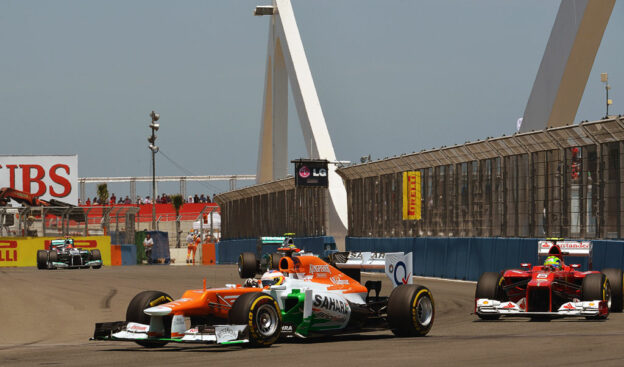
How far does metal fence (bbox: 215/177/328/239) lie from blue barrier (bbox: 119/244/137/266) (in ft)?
18.9

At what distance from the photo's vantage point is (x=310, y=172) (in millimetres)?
42375

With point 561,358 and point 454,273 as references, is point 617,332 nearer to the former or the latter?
point 561,358

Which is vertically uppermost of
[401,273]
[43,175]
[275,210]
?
[43,175]

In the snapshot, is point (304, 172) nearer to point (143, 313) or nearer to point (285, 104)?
point (285, 104)

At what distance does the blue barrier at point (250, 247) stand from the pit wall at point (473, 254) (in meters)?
4.37

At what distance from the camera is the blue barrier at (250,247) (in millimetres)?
39219

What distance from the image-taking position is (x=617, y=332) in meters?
11.9

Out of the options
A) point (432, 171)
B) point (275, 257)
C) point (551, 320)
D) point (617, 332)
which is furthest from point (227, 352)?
point (432, 171)

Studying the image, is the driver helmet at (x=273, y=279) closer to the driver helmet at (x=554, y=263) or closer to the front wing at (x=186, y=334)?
the front wing at (x=186, y=334)

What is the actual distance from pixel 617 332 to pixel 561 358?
285cm

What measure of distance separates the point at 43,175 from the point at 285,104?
52.2 ft

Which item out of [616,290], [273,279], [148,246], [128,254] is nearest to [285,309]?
[273,279]

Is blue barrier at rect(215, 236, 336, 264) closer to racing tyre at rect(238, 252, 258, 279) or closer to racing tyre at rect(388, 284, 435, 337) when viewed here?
racing tyre at rect(238, 252, 258, 279)

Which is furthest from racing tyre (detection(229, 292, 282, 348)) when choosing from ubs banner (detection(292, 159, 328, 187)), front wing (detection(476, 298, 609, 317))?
ubs banner (detection(292, 159, 328, 187))
